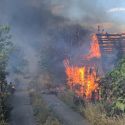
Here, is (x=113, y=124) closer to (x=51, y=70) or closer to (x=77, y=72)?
(x=77, y=72)

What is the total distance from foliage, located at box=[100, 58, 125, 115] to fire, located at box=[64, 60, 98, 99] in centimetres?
533

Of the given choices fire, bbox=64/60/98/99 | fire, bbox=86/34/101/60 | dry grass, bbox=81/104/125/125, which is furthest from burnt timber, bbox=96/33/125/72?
dry grass, bbox=81/104/125/125

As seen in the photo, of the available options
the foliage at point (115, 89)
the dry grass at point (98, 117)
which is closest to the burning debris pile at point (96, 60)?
the dry grass at point (98, 117)

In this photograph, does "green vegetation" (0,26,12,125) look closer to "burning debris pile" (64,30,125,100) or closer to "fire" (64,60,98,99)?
"fire" (64,60,98,99)

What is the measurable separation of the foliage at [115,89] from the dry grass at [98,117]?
423 mm

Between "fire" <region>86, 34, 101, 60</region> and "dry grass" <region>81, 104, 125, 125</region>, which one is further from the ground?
"fire" <region>86, 34, 101, 60</region>

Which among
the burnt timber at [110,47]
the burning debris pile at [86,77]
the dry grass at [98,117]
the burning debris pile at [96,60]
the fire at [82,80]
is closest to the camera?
the dry grass at [98,117]

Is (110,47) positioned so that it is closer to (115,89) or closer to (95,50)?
(95,50)

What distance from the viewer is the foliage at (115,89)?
11.5 meters

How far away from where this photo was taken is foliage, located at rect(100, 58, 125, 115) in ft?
37.8

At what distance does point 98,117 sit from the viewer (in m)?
11.9

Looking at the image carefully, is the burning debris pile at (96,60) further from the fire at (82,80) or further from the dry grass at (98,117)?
the dry grass at (98,117)

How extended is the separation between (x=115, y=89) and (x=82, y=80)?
10.9 meters

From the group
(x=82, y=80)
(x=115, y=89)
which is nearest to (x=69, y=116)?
(x=115, y=89)
